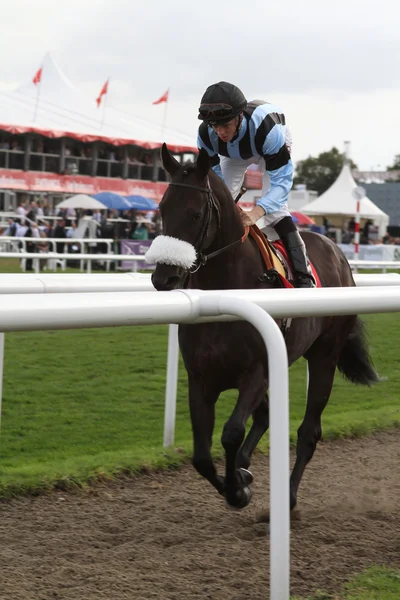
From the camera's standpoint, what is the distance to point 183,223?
3.20 m

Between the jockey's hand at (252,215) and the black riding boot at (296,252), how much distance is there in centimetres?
20

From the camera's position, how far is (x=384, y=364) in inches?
298

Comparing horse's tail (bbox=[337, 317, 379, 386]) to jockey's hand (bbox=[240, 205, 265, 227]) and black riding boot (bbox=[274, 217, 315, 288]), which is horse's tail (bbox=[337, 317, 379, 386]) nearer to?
black riding boot (bbox=[274, 217, 315, 288])

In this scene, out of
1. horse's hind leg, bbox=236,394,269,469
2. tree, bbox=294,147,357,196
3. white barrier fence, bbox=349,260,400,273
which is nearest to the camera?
horse's hind leg, bbox=236,394,269,469

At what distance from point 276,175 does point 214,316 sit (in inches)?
71.1

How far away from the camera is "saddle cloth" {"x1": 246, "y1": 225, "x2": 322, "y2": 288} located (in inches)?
141

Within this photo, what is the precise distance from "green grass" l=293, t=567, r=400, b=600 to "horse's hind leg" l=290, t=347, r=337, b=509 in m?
1.07

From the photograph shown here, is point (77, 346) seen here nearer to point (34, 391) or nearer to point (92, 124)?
point (34, 391)

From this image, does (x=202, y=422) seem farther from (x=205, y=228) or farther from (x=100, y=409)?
(x=100, y=409)

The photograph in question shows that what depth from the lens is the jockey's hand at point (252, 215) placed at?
11.7 feet

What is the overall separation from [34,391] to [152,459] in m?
1.97

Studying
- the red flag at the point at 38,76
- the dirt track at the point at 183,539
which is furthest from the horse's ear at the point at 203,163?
the red flag at the point at 38,76

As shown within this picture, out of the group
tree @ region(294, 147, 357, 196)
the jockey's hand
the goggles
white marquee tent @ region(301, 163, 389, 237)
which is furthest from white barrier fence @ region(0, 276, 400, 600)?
tree @ region(294, 147, 357, 196)

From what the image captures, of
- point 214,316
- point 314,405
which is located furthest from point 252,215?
point 214,316
